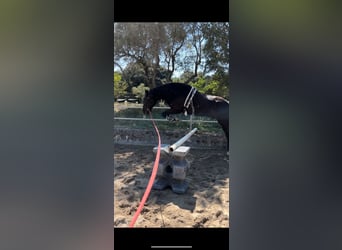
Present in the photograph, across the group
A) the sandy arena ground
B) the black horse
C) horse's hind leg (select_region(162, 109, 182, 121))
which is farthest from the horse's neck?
the sandy arena ground

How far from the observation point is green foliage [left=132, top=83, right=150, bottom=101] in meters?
3.41

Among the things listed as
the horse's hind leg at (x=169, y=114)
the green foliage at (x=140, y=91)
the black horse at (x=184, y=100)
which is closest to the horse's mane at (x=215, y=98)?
the black horse at (x=184, y=100)

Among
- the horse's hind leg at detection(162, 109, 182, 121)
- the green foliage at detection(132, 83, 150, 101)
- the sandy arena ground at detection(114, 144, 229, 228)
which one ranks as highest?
the green foliage at detection(132, 83, 150, 101)

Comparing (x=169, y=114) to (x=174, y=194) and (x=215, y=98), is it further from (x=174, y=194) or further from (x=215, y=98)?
(x=174, y=194)

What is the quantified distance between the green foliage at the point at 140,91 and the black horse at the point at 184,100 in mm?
100

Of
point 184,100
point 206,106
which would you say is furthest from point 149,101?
point 206,106

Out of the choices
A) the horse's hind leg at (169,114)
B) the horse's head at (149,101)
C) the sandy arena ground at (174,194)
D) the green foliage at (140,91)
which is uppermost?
the green foliage at (140,91)

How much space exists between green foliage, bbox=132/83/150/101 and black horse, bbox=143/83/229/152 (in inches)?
4.0

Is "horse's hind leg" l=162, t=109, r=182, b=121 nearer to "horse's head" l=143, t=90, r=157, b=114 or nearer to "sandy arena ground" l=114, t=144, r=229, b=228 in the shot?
"horse's head" l=143, t=90, r=157, b=114

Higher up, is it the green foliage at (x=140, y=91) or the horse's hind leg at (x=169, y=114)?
the green foliage at (x=140, y=91)

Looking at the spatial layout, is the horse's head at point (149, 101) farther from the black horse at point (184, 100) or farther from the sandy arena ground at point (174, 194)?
the sandy arena ground at point (174, 194)

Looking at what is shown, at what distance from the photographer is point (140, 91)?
3443 mm

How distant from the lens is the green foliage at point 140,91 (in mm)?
3410

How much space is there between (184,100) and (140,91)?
0.69 m
